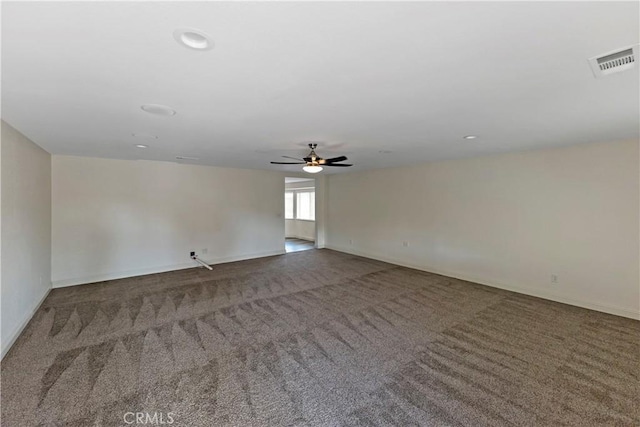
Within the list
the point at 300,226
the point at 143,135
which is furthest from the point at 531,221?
the point at 300,226

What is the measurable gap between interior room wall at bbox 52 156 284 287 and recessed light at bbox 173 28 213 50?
4.94 meters

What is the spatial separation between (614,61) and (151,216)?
21.7 feet

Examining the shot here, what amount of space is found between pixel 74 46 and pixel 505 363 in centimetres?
396

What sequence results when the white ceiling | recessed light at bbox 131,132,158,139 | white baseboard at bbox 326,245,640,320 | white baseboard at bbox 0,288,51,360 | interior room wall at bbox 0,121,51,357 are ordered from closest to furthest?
the white ceiling, white baseboard at bbox 0,288,51,360, interior room wall at bbox 0,121,51,357, recessed light at bbox 131,132,158,139, white baseboard at bbox 326,245,640,320

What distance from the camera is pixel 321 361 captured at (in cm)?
257

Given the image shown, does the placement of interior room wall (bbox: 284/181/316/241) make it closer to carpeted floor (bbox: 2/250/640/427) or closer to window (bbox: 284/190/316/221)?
window (bbox: 284/190/316/221)

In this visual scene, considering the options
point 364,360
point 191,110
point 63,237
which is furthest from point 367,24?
point 63,237

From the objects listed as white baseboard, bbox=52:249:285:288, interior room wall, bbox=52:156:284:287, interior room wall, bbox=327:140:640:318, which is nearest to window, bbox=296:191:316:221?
interior room wall, bbox=52:156:284:287

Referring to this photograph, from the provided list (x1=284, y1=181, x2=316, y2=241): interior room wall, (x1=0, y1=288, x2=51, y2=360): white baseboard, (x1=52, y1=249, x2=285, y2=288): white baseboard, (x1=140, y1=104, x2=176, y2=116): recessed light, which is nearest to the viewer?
(x1=140, y1=104, x2=176, y2=116): recessed light

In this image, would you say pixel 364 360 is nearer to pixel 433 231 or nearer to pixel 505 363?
pixel 505 363

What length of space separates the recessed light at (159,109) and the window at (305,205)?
25.8 ft

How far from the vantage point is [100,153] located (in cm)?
457

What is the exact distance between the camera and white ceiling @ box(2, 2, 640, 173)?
1.21 meters

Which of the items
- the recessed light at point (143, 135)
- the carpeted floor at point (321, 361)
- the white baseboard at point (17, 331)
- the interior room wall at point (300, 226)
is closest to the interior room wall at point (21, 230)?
the white baseboard at point (17, 331)
